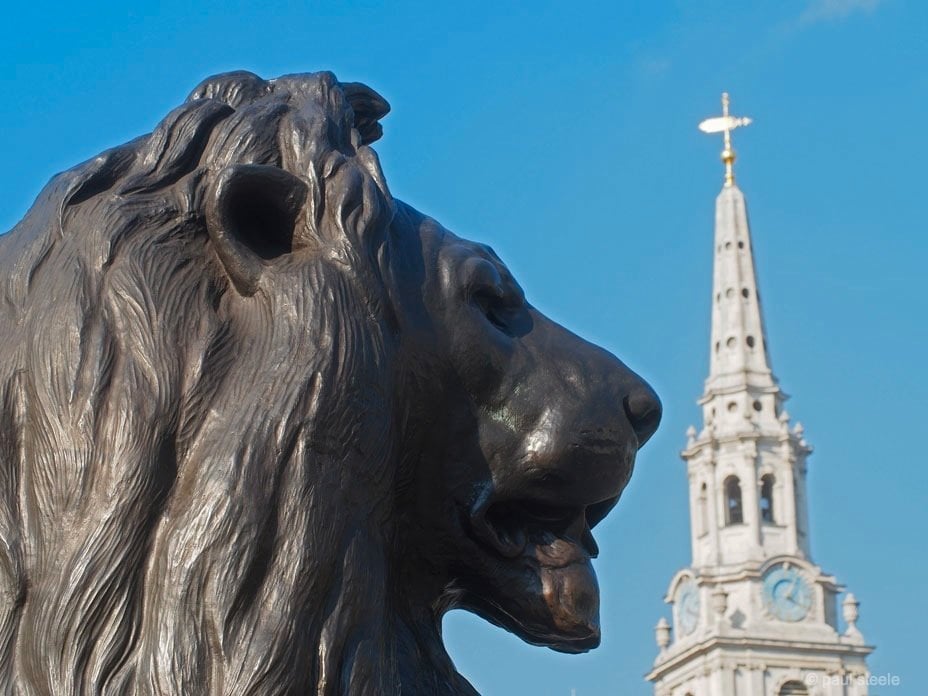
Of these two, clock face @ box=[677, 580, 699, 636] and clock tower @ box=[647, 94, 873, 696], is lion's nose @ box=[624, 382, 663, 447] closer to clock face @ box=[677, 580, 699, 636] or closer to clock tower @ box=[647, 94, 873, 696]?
clock tower @ box=[647, 94, 873, 696]

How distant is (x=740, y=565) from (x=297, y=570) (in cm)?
4386

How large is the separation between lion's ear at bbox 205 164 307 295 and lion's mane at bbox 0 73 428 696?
2 centimetres

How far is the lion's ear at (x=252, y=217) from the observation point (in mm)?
1662

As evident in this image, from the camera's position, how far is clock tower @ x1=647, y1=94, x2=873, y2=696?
1715 inches

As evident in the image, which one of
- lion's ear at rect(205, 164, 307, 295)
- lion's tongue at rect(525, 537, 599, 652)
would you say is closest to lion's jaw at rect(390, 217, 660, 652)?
lion's tongue at rect(525, 537, 599, 652)

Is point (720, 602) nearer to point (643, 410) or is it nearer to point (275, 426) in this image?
point (643, 410)

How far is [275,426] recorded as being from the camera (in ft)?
5.16

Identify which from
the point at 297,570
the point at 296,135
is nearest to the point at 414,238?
the point at 296,135

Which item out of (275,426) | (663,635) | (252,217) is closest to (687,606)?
(663,635)

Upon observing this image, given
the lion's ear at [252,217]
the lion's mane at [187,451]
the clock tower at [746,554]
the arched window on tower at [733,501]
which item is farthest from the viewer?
the arched window on tower at [733,501]

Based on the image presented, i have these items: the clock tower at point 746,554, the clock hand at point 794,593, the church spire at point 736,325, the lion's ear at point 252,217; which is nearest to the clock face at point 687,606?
the clock tower at point 746,554

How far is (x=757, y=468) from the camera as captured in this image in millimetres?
45094

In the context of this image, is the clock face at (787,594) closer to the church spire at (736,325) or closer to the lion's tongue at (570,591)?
the church spire at (736,325)

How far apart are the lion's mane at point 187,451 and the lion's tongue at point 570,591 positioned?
0.55 feet
